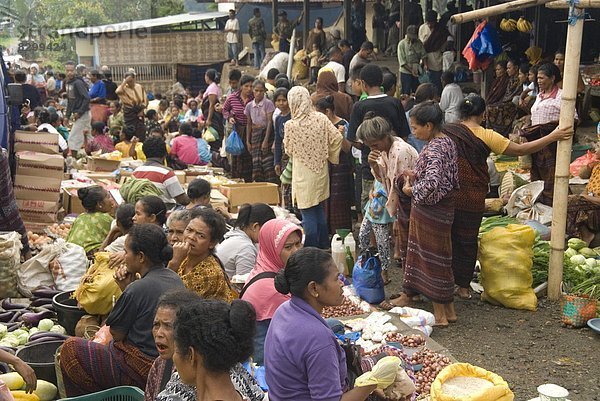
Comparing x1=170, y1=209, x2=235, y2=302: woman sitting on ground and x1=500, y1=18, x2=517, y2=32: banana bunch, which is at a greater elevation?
x1=500, y1=18, x2=517, y2=32: banana bunch

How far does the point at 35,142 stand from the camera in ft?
30.6

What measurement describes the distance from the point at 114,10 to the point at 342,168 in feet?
129

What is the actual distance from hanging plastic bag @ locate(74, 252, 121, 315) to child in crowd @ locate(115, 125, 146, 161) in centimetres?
635

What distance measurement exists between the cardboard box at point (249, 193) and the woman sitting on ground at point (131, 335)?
15.8ft

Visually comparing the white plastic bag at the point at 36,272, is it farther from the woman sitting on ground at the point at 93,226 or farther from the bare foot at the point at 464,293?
the bare foot at the point at 464,293

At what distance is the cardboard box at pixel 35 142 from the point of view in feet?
30.6

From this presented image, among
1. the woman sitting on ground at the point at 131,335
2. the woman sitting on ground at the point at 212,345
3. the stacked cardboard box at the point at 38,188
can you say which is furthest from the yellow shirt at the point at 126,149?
the woman sitting on ground at the point at 212,345

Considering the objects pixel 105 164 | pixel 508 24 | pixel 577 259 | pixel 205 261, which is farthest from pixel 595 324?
pixel 508 24

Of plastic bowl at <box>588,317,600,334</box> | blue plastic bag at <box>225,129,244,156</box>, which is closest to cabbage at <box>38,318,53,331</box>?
plastic bowl at <box>588,317,600,334</box>

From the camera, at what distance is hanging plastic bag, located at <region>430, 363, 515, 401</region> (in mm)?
4141

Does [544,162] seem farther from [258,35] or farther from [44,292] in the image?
[258,35]

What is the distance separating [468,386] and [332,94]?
5.30m

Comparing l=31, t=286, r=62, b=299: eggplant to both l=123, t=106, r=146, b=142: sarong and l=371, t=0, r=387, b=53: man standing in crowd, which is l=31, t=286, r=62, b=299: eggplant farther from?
l=371, t=0, r=387, b=53: man standing in crowd

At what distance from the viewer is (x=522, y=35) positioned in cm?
1464
